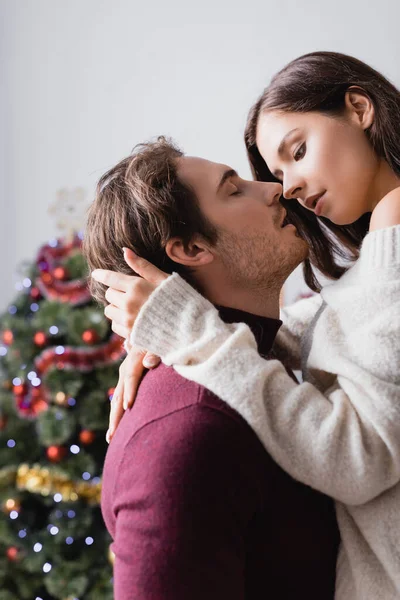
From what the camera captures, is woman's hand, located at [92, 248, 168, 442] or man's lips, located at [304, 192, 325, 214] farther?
man's lips, located at [304, 192, 325, 214]

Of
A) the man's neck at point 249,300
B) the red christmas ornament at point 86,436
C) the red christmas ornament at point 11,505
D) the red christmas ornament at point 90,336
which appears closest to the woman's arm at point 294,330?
the man's neck at point 249,300

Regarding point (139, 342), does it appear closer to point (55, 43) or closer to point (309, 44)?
point (309, 44)

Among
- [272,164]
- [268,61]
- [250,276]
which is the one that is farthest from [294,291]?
[250,276]

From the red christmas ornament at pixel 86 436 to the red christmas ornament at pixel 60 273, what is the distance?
577mm

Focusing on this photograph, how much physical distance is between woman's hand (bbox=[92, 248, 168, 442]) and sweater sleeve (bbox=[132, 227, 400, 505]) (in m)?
0.07

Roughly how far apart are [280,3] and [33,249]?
6.02ft

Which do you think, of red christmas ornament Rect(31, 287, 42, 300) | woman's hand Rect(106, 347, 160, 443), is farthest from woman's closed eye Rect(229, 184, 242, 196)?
red christmas ornament Rect(31, 287, 42, 300)

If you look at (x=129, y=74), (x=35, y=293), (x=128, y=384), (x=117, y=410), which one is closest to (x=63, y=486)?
(x=35, y=293)

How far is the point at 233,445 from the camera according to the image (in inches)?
41.5

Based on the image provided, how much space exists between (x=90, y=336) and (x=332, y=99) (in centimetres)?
135

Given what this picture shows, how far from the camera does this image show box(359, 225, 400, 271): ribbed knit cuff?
45.9 inches

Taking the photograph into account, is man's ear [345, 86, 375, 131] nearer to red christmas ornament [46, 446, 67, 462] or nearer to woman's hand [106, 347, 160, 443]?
woman's hand [106, 347, 160, 443]

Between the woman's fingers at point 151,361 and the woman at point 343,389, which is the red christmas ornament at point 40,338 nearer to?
the woman at point 343,389

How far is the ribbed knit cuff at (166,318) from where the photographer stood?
116 centimetres
